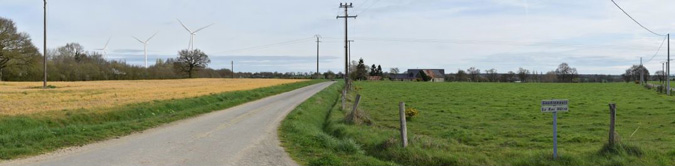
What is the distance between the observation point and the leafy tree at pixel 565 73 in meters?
171

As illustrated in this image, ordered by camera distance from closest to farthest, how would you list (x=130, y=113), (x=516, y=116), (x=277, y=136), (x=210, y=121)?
(x=277, y=136), (x=210, y=121), (x=130, y=113), (x=516, y=116)

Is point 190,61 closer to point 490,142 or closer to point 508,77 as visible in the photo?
point 508,77

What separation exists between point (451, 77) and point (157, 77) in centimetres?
10343

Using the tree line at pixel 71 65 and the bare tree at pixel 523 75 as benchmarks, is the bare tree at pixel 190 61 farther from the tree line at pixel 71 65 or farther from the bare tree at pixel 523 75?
the bare tree at pixel 523 75

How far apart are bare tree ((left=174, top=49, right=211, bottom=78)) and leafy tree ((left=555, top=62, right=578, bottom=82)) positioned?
399 feet

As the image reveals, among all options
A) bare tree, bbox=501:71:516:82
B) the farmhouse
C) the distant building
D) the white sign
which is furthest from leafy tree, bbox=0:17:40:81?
bare tree, bbox=501:71:516:82

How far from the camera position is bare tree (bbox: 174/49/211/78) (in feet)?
421

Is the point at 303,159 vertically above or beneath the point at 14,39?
beneath

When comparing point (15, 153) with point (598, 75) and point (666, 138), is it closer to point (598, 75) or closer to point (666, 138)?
point (666, 138)

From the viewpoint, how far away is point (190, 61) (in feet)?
423

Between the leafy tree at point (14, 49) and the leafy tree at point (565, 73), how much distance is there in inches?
6262

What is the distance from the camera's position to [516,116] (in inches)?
969

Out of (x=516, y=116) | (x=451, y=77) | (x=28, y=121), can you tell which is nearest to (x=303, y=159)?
(x=28, y=121)

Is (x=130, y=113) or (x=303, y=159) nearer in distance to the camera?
(x=303, y=159)
